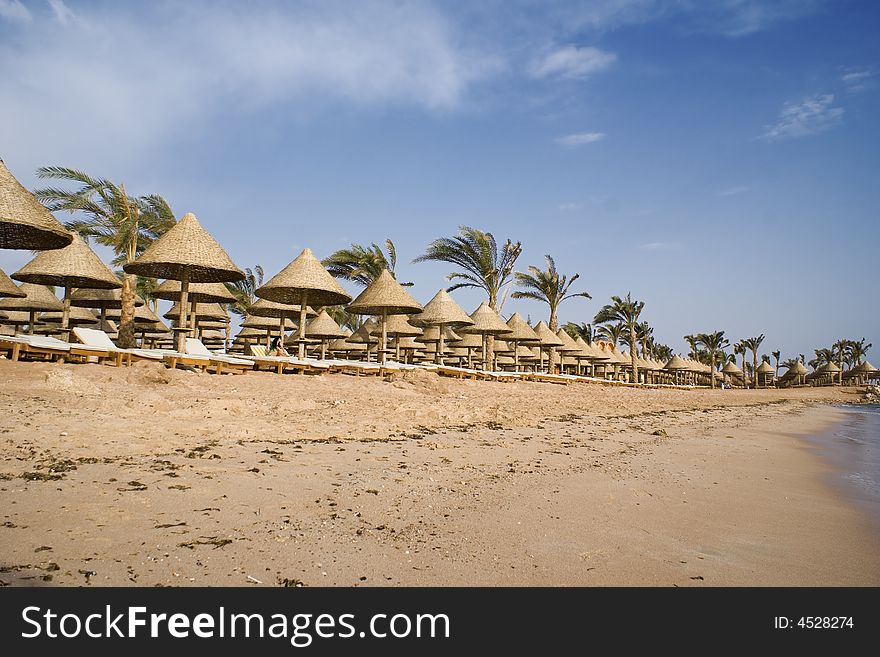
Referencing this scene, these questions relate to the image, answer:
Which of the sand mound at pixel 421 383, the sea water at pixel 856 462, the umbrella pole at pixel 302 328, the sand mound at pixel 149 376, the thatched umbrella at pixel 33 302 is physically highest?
the thatched umbrella at pixel 33 302

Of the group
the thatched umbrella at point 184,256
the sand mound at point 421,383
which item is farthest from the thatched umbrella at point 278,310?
the sand mound at point 421,383

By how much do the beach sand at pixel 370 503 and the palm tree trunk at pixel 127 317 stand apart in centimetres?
780

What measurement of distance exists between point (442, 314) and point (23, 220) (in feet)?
47.2

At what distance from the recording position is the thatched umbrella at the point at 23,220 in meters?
9.30

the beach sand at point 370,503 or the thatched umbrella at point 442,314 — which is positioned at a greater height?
the thatched umbrella at point 442,314

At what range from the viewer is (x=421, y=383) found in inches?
511

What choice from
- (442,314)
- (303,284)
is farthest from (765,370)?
(303,284)

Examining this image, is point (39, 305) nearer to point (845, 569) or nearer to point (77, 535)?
point (77, 535)

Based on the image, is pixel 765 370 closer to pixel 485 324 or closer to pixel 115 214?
pixel 485 324

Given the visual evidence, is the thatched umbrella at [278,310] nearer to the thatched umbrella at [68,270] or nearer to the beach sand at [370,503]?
the thatched umbrella at [68,270]

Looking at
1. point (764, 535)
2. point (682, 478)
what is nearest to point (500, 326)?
point (682, 478)

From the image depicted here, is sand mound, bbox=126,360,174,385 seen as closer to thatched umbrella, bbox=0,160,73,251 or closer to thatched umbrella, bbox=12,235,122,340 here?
thatched umbrella, bbox=0,160,73,251

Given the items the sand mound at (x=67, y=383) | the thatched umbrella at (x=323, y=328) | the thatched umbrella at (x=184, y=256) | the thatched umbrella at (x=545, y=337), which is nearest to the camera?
the sand mound at (x=67, y=383)
